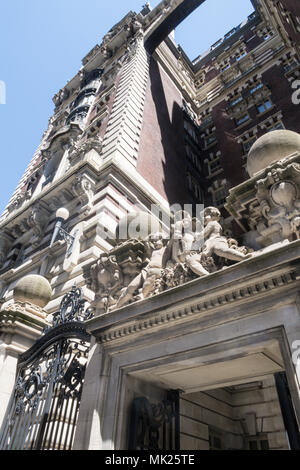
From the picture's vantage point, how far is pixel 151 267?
7.58 metres

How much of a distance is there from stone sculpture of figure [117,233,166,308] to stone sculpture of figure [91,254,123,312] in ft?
1.89

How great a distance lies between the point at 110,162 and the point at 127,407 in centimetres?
1139

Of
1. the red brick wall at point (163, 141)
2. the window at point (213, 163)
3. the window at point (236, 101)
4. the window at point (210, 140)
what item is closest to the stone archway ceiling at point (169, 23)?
the red brick wall at point (163, 141)

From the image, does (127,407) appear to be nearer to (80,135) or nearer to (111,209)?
(111,209)

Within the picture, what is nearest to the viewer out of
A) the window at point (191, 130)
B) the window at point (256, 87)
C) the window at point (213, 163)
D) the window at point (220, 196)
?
the window at point (220, 196)

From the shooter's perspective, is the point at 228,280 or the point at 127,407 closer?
the point at 228,280

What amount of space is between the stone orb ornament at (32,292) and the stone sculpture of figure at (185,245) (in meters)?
5.18

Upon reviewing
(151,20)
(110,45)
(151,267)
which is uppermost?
(151,20)

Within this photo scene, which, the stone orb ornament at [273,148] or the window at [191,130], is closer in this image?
the stone orb ornament at [273,148]

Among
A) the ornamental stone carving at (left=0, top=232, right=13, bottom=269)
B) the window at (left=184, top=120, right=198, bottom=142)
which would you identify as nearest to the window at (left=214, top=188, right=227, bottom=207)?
the window at (left=184, top=120, right=198, bottom=142)

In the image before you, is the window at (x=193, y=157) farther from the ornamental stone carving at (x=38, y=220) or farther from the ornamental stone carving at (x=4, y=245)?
the ornamental stone carving at (x=4, y=245)

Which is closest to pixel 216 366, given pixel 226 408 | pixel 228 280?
pixel 228 280

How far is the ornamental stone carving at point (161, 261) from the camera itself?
21.0 ft

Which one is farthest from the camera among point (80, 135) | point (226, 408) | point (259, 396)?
point (80, 135)
